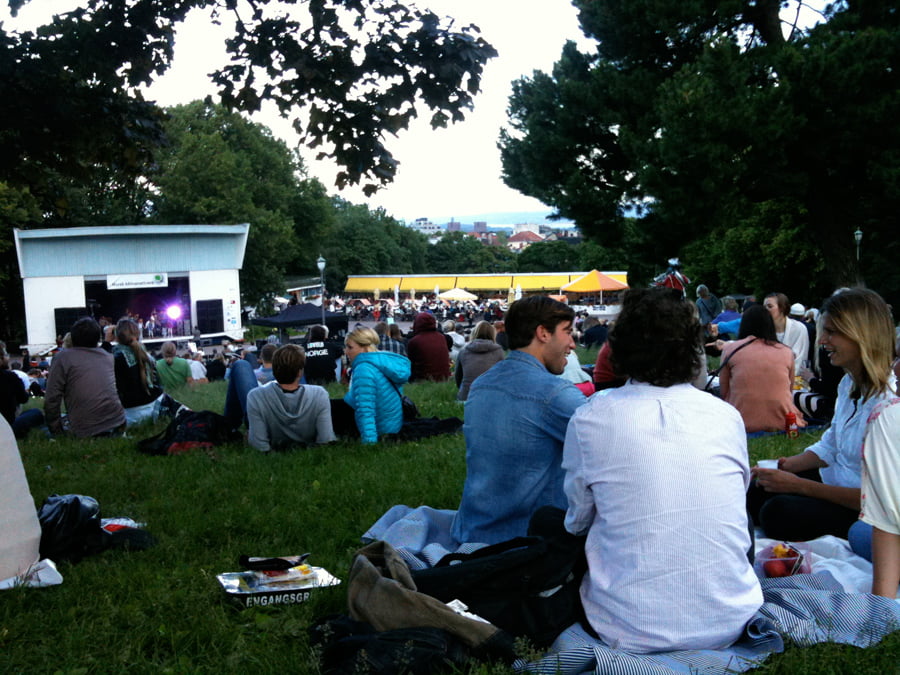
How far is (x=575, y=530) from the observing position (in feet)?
10.0

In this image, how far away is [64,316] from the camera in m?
40.1

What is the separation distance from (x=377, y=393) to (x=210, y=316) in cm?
3730

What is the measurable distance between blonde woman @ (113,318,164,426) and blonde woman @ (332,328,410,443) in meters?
2.83

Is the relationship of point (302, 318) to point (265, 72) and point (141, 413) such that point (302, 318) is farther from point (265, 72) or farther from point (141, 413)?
point (265, 72)

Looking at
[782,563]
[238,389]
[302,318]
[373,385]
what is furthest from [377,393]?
[302,318]

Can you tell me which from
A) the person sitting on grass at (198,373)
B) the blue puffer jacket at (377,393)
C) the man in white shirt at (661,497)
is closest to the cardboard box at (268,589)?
the man in white shirt at (661,497)

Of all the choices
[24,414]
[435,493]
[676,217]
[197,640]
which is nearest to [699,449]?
[197,640]

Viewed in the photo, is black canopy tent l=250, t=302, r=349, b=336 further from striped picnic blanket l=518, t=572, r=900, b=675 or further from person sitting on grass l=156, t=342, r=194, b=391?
striped picnic blanket l=518, t=572, r=900, b=675

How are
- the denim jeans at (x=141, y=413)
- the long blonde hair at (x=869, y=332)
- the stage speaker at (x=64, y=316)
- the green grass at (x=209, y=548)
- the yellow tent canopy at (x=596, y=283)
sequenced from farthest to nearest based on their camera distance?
the stage speaker at (x=64, y=316) < the yellow tent canopy at (x=596, y=283) < the denim jeans at (x=141, y=413) < the long blonde hair at (x=869, y=332) < the green grass at (x=209, y=548)

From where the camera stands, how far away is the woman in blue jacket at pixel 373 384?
752cm

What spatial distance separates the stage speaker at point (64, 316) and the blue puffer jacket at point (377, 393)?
119ft

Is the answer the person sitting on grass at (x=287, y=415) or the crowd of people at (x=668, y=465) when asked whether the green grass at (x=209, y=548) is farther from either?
the crowd of people at (x=668, y=465)

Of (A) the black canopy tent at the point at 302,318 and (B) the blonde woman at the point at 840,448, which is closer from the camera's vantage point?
(B) the blonde woman at the point at 840,448

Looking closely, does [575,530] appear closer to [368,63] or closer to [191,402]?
[368,63]
